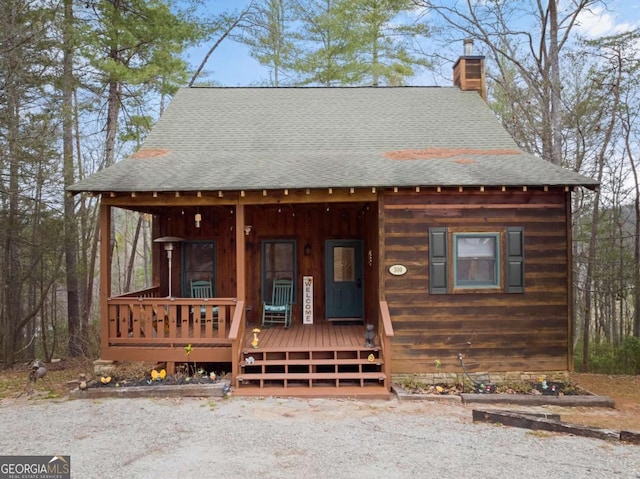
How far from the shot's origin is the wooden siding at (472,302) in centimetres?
673

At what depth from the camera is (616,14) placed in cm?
1091

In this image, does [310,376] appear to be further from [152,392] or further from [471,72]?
[471,72]

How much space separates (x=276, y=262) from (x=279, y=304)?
0.84 metres

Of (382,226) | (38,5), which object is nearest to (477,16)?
(382,226)

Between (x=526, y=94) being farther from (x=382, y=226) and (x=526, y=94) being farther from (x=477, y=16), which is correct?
(x=382, y=226)

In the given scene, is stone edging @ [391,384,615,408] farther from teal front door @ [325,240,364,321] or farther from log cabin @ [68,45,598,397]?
teal front door @ [325,240,364,321]

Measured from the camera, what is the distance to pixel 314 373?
6480mm

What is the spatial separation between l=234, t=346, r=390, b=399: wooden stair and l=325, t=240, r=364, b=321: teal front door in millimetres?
1876

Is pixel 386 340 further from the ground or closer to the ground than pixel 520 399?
further from the ground

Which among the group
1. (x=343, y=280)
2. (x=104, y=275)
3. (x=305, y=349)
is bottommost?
(x=305, y=349)

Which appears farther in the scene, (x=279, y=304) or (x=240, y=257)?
(x=279, y=304)

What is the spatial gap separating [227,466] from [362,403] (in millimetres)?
2396

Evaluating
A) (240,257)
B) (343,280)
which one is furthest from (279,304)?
(240,257)

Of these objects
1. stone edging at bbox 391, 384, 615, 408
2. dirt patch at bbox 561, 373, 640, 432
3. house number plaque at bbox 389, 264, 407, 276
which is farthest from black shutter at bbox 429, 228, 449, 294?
dirt patch at bbox 561, 373, 640, 432
